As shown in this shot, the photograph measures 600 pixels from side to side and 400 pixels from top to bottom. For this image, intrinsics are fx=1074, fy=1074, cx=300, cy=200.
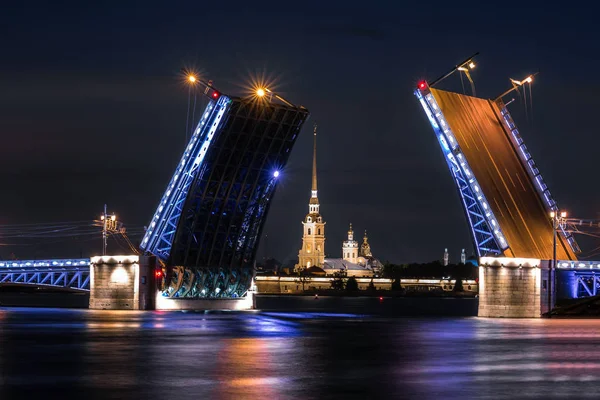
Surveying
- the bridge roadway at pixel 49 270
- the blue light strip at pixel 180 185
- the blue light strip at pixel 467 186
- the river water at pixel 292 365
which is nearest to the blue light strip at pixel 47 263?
the bridge roadway at pixel 49 270

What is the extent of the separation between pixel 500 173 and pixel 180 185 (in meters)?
18.7

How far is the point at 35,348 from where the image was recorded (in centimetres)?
2983

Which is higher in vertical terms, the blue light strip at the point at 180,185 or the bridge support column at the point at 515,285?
the blue light strip at the point at 180,185

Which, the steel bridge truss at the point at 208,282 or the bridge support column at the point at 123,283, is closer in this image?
the bridge support column at the point at 123,283

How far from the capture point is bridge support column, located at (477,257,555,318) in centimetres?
6141

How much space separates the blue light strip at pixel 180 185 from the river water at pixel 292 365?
2151 centimetres

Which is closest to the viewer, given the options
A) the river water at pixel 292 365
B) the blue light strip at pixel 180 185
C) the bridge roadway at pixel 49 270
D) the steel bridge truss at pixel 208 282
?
the river water at pixel 292 365

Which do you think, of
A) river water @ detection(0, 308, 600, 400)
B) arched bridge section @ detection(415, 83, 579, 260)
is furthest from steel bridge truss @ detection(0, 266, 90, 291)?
river water @ detection(0, 308, 600, 400)

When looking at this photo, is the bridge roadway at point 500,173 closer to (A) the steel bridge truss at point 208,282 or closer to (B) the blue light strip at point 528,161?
(B) the blue light strip at point 528,161

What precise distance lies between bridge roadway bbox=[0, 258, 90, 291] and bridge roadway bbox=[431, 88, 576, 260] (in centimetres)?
2924

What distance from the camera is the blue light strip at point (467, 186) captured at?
59156 millimetres

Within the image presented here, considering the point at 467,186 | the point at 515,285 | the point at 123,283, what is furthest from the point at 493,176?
the point at 123,283

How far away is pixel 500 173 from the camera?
61.6m

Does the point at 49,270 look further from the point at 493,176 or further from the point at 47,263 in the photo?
the point at 493,176
